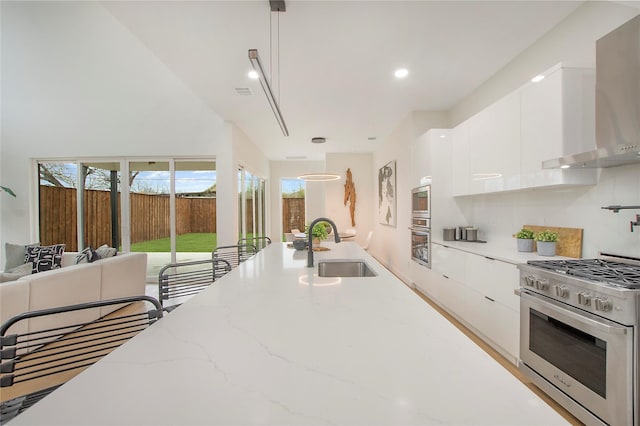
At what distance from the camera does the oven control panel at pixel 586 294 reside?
139cm

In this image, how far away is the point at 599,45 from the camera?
1852 mm

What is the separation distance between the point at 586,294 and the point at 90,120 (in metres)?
6.82

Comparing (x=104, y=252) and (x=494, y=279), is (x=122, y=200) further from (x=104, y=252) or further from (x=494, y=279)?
(x=494, y=279)

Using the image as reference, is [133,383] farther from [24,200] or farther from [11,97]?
[11,97]

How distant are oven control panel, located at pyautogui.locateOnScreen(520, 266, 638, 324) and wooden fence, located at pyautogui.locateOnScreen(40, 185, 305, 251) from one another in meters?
4.70

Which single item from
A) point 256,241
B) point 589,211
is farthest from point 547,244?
point 256,241

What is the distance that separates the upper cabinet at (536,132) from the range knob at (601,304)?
97cm

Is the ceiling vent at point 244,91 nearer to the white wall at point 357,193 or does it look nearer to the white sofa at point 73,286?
the white sofa at point 73,286

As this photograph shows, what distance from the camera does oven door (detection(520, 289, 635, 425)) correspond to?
141 centimetres

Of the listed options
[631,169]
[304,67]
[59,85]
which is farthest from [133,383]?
[59,85]

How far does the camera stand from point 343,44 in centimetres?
269

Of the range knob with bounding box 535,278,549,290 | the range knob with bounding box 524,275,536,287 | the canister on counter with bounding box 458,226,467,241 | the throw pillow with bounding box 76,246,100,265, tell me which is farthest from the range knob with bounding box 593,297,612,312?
the throw pillow with bounding box 76,246,100,265

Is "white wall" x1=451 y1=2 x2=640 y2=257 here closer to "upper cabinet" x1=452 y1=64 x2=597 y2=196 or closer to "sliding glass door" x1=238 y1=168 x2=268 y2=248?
"upper cabinet" x1=452 y1=64 x2=597 y2=196

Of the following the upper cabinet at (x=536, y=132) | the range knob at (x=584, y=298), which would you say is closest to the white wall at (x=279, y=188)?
the upper cabinet at (x=536, y=132)
